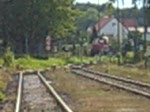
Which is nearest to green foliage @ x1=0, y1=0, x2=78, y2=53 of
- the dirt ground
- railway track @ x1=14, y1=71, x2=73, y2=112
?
the dirt ground

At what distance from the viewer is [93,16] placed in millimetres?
196375

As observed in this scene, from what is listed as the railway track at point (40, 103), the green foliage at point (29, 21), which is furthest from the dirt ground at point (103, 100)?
the green foliage at point (29, 21)

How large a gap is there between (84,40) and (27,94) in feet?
257

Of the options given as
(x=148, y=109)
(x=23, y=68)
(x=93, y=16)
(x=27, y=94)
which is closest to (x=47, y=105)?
(x=148, y=109)

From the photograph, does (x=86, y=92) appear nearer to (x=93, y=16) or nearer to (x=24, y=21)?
(x=24, y=21)

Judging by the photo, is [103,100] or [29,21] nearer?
[103,100]

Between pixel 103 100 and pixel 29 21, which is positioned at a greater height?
pixel 29 21

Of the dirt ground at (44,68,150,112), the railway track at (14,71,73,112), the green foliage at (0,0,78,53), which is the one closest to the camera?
the dirt ground at (44,68,150,112)

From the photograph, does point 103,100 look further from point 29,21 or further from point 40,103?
point 29,21

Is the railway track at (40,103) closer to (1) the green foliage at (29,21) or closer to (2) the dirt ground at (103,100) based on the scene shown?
(2) the dirt ground at (103,100)

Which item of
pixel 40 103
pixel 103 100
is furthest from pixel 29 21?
pixel 103 100

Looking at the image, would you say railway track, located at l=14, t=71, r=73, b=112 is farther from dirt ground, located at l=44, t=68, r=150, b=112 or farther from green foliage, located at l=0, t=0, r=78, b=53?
green foliage, located at l=0, t=0, r=78, b=53

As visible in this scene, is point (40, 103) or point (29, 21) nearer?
point (40, 103)

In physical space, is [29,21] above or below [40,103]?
above
